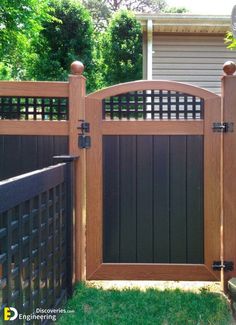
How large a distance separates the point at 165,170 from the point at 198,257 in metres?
0.74

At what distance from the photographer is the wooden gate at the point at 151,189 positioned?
331 cm

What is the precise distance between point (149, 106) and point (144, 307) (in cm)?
155

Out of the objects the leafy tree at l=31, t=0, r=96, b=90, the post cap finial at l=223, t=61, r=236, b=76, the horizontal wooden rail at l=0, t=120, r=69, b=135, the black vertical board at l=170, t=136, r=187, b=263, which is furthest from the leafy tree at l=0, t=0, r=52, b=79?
the black vertical board at l=170, t=136, r=187, b=263

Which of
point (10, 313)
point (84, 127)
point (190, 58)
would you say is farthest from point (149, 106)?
point (190, 58)

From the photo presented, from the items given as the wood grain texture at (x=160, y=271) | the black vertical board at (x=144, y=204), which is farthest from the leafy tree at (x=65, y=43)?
the wood grain texture at (x=160, y=271)

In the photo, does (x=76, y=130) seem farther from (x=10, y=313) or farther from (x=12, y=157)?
(x=10, y=313)

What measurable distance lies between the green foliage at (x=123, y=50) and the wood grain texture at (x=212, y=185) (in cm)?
699

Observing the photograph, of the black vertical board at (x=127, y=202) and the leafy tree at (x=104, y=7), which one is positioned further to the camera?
the leafy tree at (x=104, y=7)

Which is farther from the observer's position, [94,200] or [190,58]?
[190,58]

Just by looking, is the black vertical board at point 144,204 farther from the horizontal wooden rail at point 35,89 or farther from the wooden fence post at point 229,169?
the horizontal wooden rail at point 35,89

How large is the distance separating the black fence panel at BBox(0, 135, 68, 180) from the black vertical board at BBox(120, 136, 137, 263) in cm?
48

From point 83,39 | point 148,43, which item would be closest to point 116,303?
point 148,43

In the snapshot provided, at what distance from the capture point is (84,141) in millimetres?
3312

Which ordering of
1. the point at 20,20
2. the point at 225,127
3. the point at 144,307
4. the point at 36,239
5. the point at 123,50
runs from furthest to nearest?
the point at 123,50, the point at 20,20, the point at 225,127, the point at 144,307, the point at 36,239
